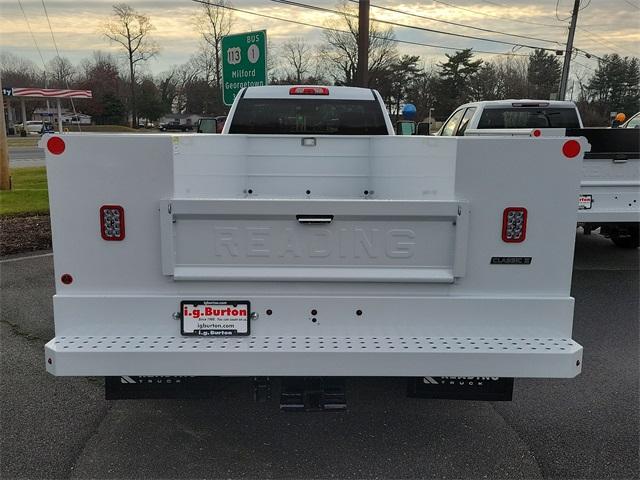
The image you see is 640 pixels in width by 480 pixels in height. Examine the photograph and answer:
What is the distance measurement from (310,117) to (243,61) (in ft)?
17.4

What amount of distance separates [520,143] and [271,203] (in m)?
1.29

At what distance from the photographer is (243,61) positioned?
1098 centimetres

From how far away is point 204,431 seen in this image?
11.4 feet

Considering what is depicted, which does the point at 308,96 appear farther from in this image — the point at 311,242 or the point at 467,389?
the point at 467,389

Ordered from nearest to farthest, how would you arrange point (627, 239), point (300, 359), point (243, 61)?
point (300, 359), point (627, 239), point (243, 61)

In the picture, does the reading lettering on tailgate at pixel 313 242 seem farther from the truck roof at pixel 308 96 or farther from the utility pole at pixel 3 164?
the utility pole at pixel 3 164

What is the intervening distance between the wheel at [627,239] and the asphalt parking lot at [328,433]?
5.06 metres

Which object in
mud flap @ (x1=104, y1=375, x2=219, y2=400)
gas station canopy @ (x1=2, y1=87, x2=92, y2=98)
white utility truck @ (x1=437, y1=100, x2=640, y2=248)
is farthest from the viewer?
white utility truck @ (x1=437, y1=100, x2=640, y2=248)

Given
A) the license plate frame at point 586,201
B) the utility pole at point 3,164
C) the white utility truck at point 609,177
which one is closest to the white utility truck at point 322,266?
the white utility truck at point 609,177

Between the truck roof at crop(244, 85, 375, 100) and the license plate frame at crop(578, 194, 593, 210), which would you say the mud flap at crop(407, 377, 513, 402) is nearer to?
the truck roof at crop(244, 85, 375, 100)

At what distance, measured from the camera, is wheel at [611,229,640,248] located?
29.5 ft

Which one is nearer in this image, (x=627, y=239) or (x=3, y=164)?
(x=627, y=239)

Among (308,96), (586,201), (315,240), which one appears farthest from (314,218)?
(586,201)

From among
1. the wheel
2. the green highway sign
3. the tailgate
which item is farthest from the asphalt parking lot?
the green highway sign
